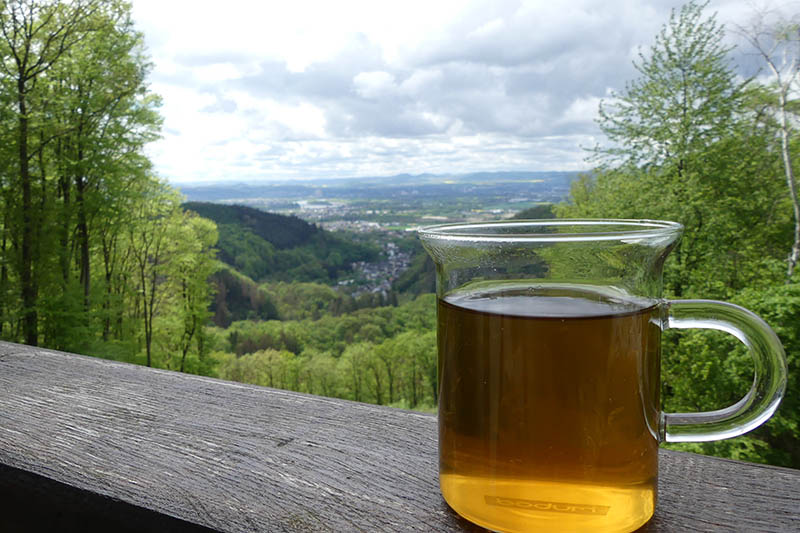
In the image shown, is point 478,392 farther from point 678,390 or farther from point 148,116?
point 148,116

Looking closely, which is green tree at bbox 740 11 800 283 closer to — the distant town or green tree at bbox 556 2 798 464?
green tree at bbox 556 2 798 464

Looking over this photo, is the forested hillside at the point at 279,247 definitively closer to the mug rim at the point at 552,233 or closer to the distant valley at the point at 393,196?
the distant valley at the point at 393,196

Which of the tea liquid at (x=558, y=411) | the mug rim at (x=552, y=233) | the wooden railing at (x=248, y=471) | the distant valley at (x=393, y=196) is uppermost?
the distant valley at (x=393, y=196)

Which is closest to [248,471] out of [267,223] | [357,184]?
[267,223]

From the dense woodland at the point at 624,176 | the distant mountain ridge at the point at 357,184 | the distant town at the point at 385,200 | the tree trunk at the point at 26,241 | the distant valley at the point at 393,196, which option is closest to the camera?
the dense woodland at the point at 624,176

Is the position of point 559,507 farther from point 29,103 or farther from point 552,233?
point 29,103

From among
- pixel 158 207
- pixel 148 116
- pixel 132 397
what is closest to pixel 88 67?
pixel 148 116

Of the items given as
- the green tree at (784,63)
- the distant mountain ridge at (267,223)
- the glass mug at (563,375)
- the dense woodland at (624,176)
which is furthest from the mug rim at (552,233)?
the distant mountain ridge at (267,223)
